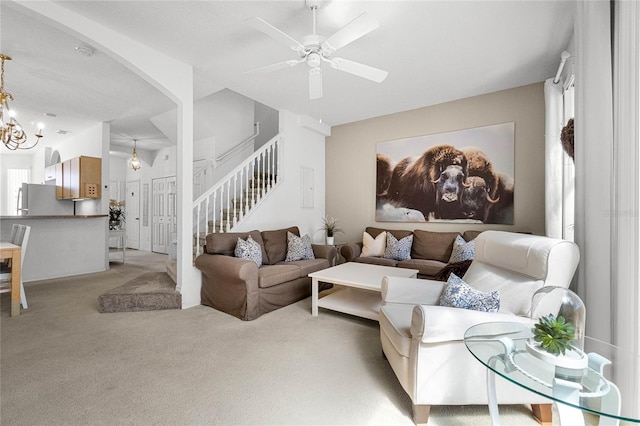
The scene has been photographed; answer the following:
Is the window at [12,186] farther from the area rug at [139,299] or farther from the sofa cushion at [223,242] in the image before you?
the sofa cushion at [223,242]

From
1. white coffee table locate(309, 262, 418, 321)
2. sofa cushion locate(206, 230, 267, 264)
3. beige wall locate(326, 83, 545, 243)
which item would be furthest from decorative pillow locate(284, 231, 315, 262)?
beige wall locate(326, 83, 545, 243)

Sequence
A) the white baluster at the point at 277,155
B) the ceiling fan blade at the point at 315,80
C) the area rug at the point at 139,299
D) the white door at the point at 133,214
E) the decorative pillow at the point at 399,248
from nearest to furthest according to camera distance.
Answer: the ceiling fan blade at the point at 315,80, the area rug at the point at 139,299, the decorative pillow at the point at 399,248, the white baluster at the point at 277,155, the white door at the point at 133,214

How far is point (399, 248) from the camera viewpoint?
4.27 m

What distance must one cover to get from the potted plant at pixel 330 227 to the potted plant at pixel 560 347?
395 cm

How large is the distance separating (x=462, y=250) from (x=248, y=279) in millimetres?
2703

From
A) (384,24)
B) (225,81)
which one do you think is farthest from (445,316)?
(225,81)

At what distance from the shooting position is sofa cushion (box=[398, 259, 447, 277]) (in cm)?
371

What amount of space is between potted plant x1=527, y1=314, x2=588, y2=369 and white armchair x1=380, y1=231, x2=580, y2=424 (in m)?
0.35

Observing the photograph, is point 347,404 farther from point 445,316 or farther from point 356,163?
point 356,163

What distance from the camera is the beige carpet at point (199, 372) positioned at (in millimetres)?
1601

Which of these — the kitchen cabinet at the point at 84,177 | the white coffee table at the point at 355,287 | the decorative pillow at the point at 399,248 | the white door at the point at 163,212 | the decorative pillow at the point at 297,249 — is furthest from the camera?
the white door at the point at 163,212

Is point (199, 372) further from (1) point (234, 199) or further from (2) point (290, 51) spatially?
(2) point (290, 51)

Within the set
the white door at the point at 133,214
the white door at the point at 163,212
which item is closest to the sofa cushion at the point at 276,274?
the white door at the point at 163,212

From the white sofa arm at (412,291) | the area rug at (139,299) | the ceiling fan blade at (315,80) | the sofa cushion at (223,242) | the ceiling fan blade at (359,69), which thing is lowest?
the area rug at (139,299)
